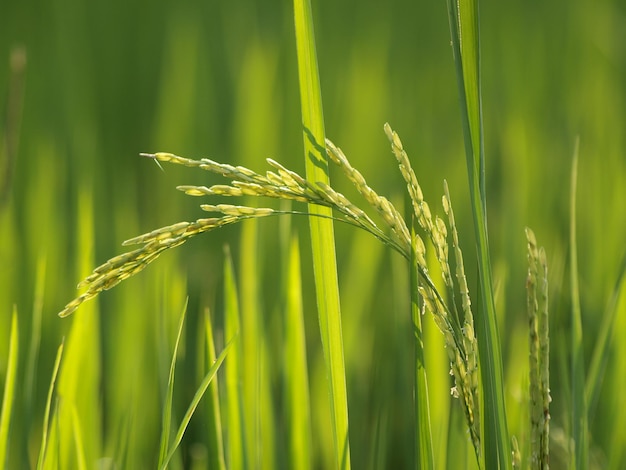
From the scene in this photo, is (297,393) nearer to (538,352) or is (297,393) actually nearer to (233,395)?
(233,395)

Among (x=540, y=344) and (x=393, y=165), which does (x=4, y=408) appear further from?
(x=393, y=165)

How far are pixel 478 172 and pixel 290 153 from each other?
122 centimetres

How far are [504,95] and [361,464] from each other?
55.0 inches

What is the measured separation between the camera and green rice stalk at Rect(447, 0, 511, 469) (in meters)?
0.51

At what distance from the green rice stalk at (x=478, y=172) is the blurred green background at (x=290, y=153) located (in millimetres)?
230

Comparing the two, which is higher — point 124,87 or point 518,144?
point 124,87

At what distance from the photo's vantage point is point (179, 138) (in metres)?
1.81

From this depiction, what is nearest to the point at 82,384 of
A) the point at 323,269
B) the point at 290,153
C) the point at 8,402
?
the point at 8,402

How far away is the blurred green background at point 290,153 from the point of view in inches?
44.0

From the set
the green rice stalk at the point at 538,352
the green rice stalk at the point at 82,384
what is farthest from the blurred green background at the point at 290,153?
the green rice stalk at the point at 538,352

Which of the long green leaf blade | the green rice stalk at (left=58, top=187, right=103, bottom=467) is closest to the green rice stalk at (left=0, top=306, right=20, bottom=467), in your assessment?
the green rice stalk at (left=58, top=187, right=103, bottom=467)

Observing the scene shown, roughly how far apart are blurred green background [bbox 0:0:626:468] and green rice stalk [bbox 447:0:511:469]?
23 cm

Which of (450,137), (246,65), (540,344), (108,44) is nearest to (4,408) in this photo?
(540,344)

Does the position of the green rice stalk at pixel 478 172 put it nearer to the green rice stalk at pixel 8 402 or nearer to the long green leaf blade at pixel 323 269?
the long green leaf blade at pixel 323 269
